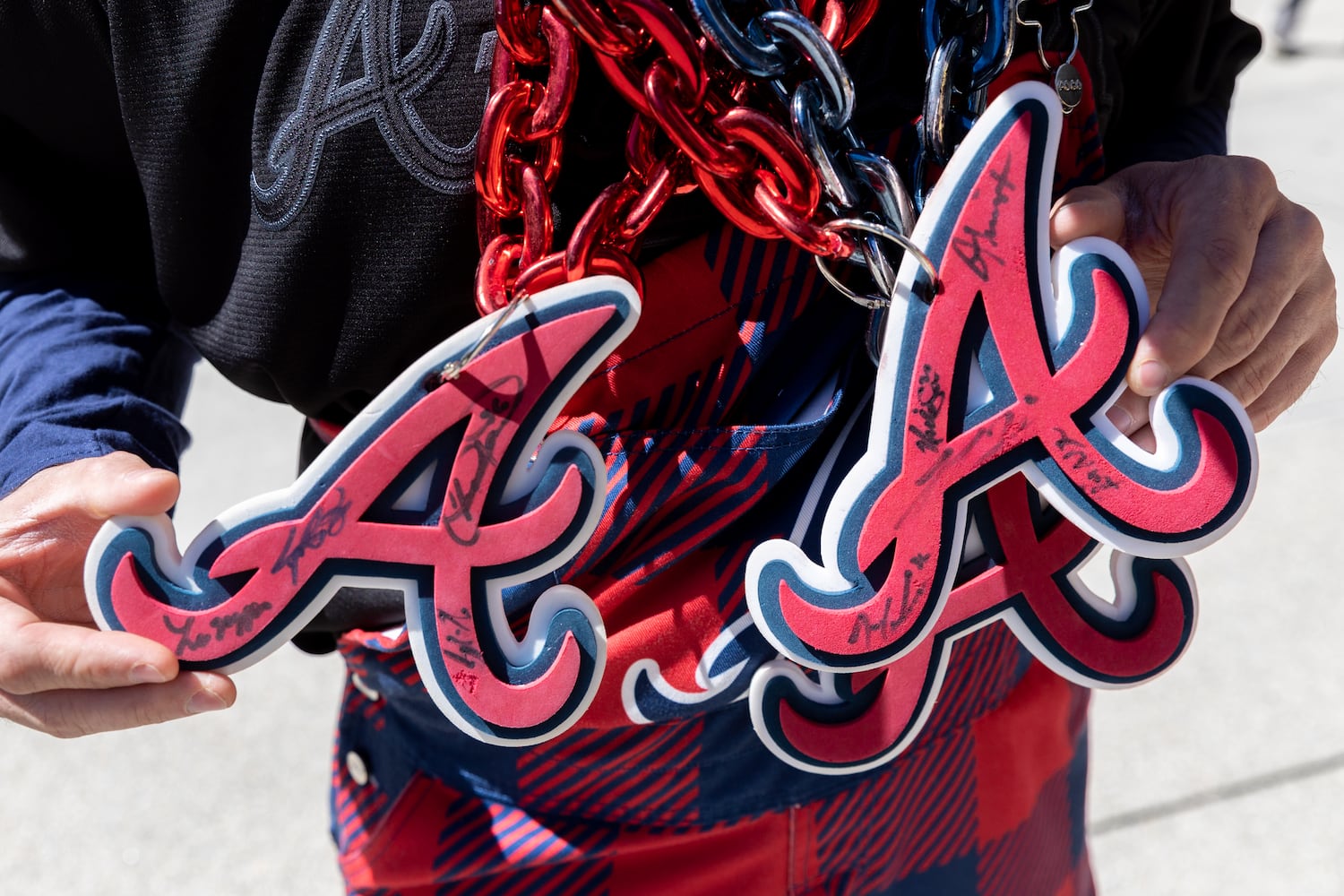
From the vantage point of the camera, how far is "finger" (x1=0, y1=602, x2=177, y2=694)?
0.56 meters

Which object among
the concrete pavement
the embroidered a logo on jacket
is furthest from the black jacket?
the concrete pavement

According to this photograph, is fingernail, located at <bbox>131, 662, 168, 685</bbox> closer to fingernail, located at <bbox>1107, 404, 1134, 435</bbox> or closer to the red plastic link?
the red plastic link

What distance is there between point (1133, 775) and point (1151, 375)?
1.36m

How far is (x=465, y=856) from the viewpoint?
75cm

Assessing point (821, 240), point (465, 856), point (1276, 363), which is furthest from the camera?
point (465, 856)

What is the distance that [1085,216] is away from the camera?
581 mm

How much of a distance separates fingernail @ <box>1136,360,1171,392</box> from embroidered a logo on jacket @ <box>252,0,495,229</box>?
37 centimetres

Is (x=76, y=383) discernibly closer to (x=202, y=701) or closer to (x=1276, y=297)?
(x=202, y=701)

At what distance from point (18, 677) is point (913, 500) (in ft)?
1.57

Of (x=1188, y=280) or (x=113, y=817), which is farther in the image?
(x=113, y=817)

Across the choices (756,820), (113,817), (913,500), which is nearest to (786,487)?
(913,500)

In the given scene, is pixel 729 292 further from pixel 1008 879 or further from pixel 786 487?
pixel 1008 879

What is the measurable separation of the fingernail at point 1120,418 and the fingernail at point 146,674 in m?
0.51

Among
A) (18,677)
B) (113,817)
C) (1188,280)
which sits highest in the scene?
(1188,280)
